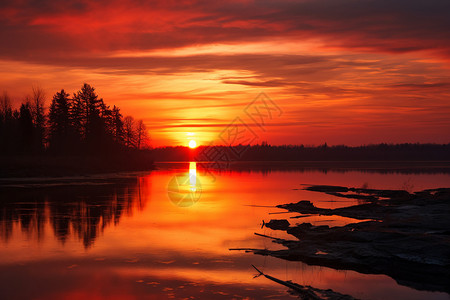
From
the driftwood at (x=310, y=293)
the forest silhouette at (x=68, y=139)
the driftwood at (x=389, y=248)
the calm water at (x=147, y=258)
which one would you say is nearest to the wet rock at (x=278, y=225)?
the driftwood at (x=389, y=248)

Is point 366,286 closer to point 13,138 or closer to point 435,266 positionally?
Result: point 435,266

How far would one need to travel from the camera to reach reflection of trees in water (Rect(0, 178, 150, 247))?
2670cm

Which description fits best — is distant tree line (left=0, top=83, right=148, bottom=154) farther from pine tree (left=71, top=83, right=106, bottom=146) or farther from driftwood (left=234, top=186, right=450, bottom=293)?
driftwood (left=234, top=186, right=450, bottom=293)

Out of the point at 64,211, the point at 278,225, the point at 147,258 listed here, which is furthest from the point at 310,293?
the point at 64,211

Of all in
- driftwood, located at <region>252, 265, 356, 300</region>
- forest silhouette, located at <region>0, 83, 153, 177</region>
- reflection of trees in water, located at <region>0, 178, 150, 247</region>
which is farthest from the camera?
forest silhouette, located at <region>0, 83, 153, 177</region>

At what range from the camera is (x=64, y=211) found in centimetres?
3528

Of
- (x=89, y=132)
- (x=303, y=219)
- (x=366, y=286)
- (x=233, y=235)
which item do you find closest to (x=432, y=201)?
(x=303, y=219)

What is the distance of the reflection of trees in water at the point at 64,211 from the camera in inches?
1051

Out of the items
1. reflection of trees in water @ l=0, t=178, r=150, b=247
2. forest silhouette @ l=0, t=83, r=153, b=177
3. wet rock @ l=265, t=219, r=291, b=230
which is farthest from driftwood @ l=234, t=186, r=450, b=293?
forest silhouette @ l=0, t=83, r=153, b=177

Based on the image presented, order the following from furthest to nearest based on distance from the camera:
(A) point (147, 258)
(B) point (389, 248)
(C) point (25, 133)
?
1. (C) point (25, 133)
2. (A) point (147, 258)
3. (B) point (389, 248)

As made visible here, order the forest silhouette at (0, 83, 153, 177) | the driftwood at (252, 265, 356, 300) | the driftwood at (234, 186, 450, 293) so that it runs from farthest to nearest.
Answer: the forest silhouette at (0, 83, 153, 177) < the driftwood at (234, 186, 450, 293) < the driftwood at (252, 265, 356, 300)

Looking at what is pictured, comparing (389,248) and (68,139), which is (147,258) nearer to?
(389,248)

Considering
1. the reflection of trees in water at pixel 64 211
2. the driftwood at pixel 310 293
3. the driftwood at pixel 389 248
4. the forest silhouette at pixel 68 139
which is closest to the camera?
the driftwood at pixel 310 293

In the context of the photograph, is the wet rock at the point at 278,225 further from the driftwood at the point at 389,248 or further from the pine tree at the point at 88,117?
the pine tree at the point at 88,117
